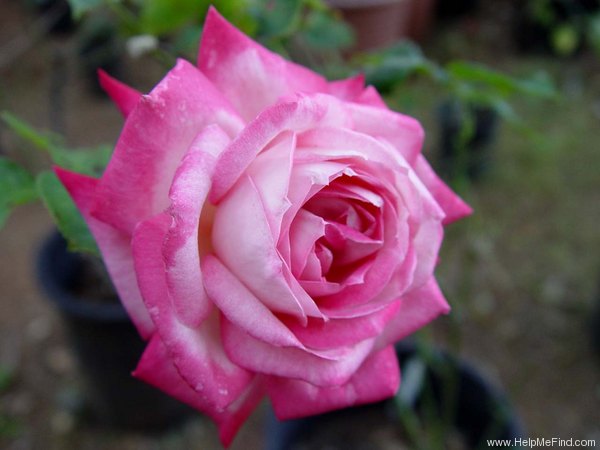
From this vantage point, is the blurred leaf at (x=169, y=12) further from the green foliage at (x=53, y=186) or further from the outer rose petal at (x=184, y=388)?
the outer rose petal at (x=184, y=388)

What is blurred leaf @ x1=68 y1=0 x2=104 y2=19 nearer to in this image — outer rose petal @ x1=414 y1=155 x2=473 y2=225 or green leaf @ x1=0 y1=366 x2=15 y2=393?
outer rose petal @ x1=414 y1=155 x2=473 y2=225

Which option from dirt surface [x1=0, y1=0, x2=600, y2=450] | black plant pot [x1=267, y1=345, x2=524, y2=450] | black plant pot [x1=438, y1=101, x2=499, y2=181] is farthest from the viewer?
black plant pot [x1=438, y1=101, x2=499, y2=181]

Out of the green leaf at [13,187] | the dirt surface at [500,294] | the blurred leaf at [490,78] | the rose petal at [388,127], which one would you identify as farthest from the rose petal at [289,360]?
the dirt surface at [500,294]

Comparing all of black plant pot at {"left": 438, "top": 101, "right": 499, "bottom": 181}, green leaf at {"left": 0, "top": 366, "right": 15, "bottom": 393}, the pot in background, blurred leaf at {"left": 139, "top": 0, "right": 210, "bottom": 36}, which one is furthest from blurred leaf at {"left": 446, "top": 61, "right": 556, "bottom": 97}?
the pot in background

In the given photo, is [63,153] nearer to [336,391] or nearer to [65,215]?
[65,215]

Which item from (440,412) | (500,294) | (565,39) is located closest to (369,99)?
(440,412)

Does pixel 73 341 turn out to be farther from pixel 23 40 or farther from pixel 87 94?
pixel 23 40
